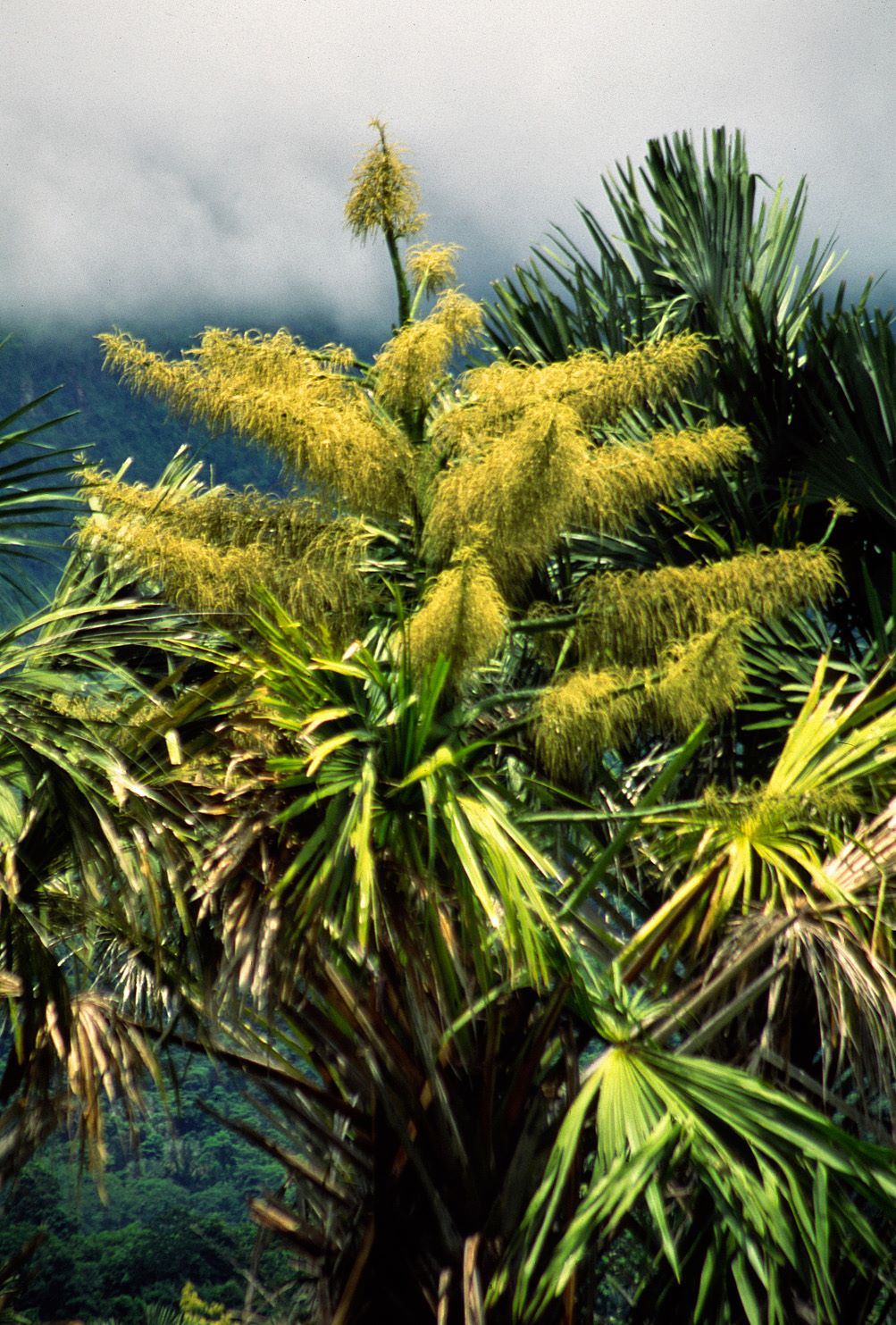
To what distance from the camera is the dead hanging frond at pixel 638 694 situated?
11.8ft

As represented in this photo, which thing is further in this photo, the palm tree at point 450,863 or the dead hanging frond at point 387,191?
the dead hanging frond at point 387,191

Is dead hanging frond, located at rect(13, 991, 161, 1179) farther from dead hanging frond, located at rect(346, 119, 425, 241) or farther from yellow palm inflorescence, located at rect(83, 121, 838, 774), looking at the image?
dead hanging frond, located at rect(346, 119, 425, 241)

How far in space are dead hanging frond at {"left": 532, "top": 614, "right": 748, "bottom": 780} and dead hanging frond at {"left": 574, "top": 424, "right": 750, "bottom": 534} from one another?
0.51 metres

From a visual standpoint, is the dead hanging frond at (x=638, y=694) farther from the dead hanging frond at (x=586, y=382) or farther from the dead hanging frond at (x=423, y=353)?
the dead hanging frond at (x=423, y=353)

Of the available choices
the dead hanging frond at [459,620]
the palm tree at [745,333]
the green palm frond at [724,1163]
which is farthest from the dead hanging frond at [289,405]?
the green palm frond at [724,1163]

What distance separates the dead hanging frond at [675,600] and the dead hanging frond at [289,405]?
709 mm

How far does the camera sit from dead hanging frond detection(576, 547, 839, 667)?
12.6 ft

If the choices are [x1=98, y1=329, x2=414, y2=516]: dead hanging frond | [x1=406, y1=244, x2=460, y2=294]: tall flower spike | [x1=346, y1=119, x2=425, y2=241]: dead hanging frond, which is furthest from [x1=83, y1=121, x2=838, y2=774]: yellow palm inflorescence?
[x1=406, y1=244, x2=460, y2=294]: tall flower spike

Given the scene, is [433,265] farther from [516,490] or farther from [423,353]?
[516,490]

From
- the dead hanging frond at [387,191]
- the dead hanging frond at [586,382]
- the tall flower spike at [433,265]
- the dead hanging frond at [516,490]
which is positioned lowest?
the dead hanging frond at [516,490]

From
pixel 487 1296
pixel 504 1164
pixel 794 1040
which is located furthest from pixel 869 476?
pixel 487 1296

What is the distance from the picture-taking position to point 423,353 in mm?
3840

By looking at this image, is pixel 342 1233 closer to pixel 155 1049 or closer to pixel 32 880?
pixel 155 1049

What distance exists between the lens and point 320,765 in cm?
333
